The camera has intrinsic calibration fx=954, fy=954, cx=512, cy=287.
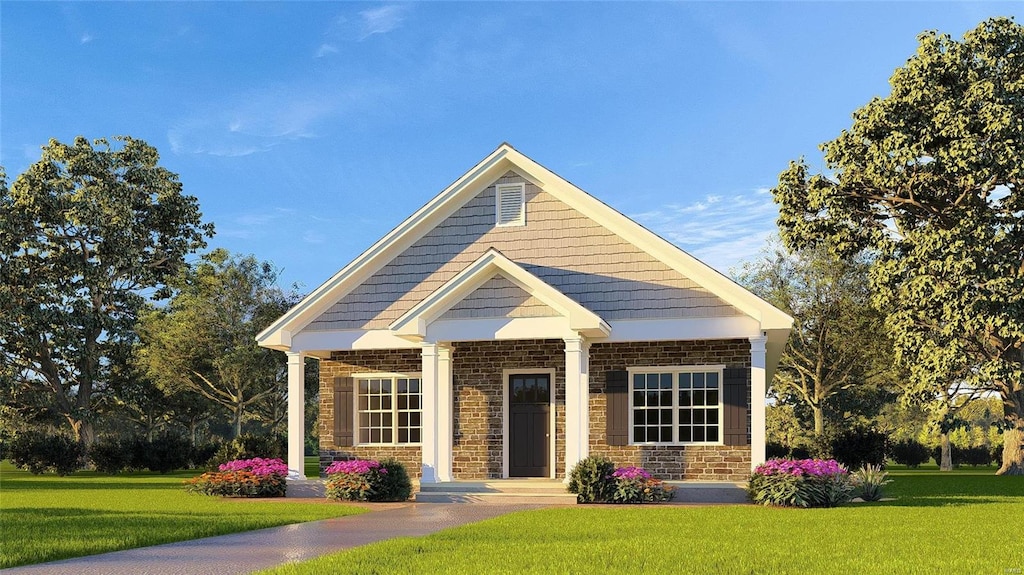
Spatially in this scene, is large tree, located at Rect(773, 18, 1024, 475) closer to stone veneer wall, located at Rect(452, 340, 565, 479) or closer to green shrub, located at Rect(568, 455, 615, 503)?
stone veneer wall, located at Rect(452, 340, 565, 479)

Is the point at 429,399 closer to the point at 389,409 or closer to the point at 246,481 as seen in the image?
the point at 389,409

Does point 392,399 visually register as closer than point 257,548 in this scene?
No

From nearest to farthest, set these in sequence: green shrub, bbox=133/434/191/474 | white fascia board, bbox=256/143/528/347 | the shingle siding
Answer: the shingle siding → white fascia board, bbox=256/143/528/347 → green shrub, bbox=133/434/191/474

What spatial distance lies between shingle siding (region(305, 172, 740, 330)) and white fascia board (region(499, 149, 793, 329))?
150mm

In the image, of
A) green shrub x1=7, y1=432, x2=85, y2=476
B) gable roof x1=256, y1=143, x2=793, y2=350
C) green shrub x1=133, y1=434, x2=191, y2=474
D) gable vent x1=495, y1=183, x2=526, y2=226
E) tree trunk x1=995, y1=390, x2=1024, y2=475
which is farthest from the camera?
green shrub x1=133, y1=434, x2=191, y2=474

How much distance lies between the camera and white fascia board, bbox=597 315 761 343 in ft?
61.5

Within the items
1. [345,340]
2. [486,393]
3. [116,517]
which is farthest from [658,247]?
[116,517]

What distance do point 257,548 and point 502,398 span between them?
402 inches

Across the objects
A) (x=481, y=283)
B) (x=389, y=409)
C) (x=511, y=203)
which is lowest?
(x=389, y=409)

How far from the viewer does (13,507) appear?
1681 centimetres

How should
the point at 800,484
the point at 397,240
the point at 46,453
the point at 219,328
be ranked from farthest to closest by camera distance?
the point at 219,328
the point at 46,453
the point at 397,240
the point at 800,484

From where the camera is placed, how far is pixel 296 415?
20.7 m

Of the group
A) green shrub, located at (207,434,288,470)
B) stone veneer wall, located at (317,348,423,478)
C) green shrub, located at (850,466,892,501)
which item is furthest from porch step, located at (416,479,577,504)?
green shrub, located at (207,434,288,470)

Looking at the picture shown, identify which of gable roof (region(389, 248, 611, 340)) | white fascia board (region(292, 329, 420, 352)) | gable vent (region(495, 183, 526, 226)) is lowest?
white fascia board (region(292, 329, 420, 352))
